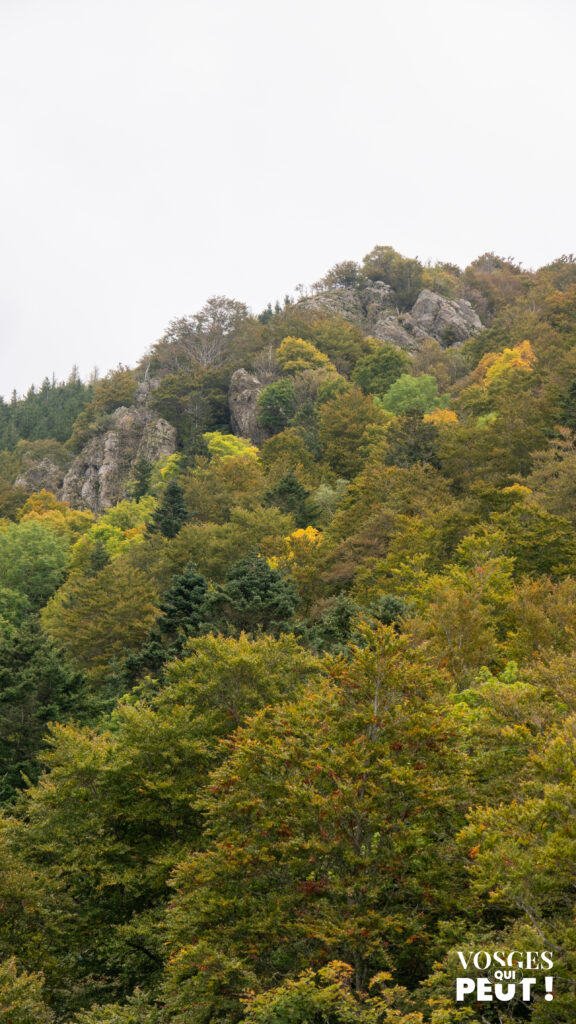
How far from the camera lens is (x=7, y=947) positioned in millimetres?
14000

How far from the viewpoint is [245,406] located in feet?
219

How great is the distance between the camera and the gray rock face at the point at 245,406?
65438 millimetres

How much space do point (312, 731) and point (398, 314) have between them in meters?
79.9

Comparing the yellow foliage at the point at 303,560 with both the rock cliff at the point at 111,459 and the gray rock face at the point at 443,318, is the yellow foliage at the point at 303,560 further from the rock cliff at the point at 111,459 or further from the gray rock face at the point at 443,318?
the gray rock face at the point at 443,318

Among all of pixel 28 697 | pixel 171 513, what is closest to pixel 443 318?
pixel 171 513

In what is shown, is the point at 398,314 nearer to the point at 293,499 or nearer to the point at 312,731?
the point at 293,499

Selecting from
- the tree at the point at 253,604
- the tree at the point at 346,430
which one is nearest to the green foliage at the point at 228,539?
the tree at the point at 253,604

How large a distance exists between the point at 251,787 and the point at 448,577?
15.5 m

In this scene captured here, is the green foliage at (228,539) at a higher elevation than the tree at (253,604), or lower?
higher

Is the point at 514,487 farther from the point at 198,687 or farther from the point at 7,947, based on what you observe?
the point at 7,947

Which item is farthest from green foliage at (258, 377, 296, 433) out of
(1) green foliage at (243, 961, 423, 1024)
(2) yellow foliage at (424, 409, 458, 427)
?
(1) green foliage at (243, 961, 423, 1024)

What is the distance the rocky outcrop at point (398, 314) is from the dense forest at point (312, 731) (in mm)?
26285

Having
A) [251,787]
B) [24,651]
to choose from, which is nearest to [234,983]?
[251,787]

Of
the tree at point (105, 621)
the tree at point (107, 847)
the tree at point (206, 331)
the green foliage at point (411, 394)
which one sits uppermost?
the tree at point (206, 331)
